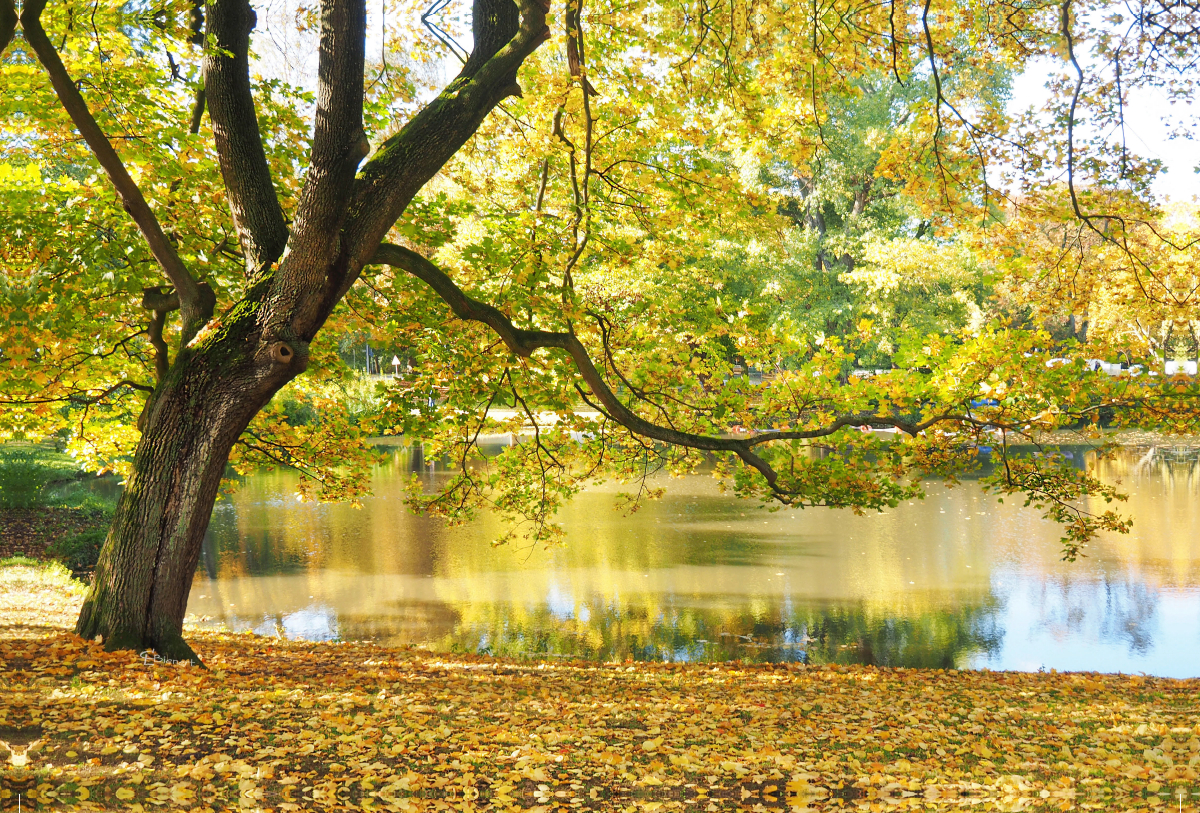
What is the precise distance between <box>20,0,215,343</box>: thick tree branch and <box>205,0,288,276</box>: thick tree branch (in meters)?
0.47

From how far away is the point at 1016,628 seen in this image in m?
9.57

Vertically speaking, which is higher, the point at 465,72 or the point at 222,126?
the point at 465,72

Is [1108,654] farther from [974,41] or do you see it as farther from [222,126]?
[222,126]

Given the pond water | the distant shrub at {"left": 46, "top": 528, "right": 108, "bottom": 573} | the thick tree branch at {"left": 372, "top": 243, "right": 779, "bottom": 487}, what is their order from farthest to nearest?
1. the distant shrub at {"left": 46, "top": 528, "right": 108, "bottom": 573}
2. the pond water
3. the thick tree branch at {"left": 372, "top": 243, "right": 779, "bottom": 487}

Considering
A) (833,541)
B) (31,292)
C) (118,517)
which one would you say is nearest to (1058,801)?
(118,517)

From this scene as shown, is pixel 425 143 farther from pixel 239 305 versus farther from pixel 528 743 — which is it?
pixel 528 743

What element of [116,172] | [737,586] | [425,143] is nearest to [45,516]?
[116,172]

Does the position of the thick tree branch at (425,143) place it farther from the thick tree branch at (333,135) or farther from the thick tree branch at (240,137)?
the thick tree branch at (240,137)

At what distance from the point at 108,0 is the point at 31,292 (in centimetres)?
221

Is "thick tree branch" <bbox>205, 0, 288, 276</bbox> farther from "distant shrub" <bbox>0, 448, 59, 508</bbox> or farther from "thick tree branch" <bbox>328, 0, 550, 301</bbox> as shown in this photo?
"distant shrub" <bbox>0, 448, 59, 508</bbox>

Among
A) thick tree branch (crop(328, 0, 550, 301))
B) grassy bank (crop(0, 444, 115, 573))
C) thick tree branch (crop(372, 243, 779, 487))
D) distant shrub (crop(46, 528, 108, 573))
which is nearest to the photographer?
thick tree branch (crop(328, 0, 550, 301))

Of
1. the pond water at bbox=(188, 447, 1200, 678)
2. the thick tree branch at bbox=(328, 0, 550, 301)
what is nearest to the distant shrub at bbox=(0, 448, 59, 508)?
the pond water at bbox=(188, 447, 1200, 678)

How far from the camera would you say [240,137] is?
17.2ft

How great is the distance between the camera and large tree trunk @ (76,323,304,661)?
495 centimetres
